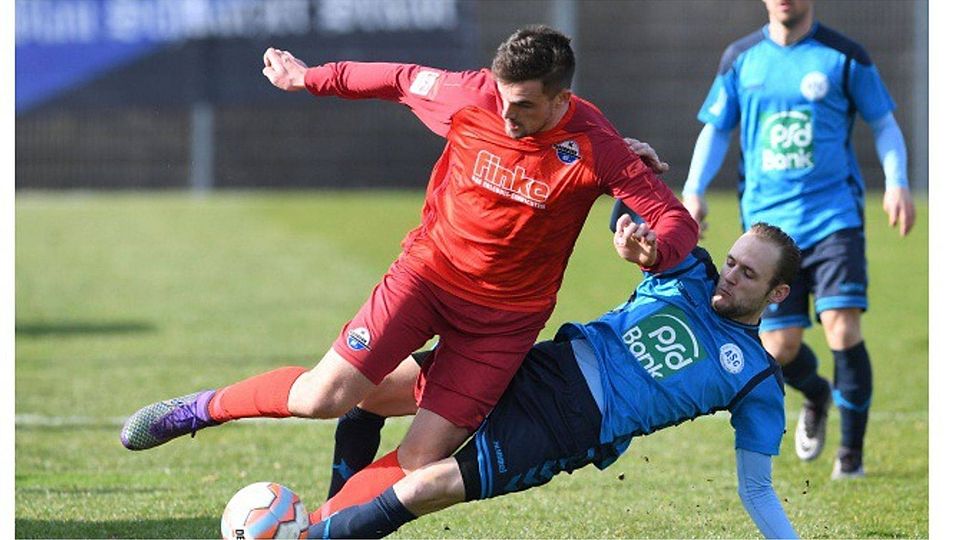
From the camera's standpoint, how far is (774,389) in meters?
5.17

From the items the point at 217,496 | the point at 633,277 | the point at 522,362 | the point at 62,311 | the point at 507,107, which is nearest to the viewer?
the point at 507,107

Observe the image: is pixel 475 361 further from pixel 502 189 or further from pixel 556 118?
pixel 556 118

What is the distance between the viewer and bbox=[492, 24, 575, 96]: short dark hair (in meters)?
4.88

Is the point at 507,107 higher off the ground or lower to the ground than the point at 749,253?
higher

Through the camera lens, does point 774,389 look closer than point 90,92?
Yes

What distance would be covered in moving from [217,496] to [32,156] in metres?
19.2

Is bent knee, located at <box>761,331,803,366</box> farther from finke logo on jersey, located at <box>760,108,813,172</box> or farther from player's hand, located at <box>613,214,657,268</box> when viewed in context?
player's hand, located at <box>613,214,657,268</box>

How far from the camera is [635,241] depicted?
484 cm

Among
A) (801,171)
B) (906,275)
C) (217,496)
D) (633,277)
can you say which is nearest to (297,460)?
(217,496)

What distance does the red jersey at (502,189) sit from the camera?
16.6 feet

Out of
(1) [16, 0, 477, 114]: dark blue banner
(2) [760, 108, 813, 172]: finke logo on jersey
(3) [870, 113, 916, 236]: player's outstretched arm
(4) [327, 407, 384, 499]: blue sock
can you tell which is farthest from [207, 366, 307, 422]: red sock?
(1) [16, 0, 477, 114]: dark blue banner

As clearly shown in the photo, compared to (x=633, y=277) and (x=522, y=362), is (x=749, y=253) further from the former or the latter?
(x=633, y=277)

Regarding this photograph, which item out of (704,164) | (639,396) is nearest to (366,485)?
(639,396)

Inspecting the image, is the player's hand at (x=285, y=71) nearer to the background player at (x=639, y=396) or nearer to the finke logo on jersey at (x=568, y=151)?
the finke logo on jersey at (x=568, y=151)
